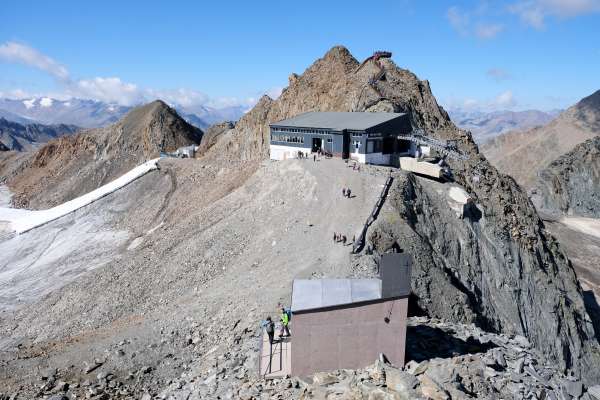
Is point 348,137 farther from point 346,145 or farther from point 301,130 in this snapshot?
point 301,130

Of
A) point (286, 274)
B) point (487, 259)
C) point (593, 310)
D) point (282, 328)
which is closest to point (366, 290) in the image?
point (282, 328)

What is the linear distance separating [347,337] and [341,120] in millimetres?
30891

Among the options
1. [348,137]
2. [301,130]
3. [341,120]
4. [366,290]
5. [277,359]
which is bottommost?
[277,359]

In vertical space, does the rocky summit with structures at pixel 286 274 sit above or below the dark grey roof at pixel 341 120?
below

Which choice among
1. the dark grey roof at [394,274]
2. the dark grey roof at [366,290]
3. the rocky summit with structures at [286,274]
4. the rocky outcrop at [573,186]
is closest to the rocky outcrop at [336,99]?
the rocky summit with structures at [286,274]

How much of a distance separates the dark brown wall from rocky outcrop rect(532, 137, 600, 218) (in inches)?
4355

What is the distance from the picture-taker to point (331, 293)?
54.4ft

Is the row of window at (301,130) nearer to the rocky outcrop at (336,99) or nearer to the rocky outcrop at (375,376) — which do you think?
the rocky outcrop at (336,99)

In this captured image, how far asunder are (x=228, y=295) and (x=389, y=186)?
14.6 metres

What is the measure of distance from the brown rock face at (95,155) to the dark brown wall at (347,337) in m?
68.3

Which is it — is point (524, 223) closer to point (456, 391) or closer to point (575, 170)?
point (456, 391)

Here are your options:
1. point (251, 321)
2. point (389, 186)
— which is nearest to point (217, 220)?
point (389, 186)

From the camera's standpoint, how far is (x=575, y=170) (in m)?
122

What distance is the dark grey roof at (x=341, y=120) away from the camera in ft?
138
